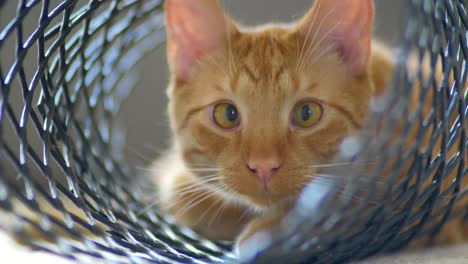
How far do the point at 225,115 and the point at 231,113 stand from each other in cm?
2

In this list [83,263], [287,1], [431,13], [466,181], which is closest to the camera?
[431,13]

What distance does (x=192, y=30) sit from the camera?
1.36 metres

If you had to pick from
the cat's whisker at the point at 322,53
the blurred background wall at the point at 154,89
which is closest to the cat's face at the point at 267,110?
the cat's whisker at the point at 322,53

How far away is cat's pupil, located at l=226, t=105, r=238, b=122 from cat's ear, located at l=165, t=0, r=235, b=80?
0.20m

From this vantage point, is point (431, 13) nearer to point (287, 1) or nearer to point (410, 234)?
point (410, 234)

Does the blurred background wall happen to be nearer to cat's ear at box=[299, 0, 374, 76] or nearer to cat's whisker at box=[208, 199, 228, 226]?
cat's whisker at box=[208, 199, 228, 226]

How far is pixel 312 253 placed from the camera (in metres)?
0.90

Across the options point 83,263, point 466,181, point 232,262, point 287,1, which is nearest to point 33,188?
point 83,263

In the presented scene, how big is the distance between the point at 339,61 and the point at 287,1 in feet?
5.02

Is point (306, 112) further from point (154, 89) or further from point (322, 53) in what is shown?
point (154, 89)

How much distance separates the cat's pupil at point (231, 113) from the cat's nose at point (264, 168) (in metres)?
0.17

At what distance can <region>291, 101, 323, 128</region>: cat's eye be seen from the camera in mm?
1177

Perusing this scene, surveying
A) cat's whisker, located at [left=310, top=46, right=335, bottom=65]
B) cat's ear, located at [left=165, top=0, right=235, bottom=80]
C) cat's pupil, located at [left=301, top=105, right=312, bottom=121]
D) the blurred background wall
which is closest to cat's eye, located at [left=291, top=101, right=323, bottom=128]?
cat's pupil, located at [left=301, top=105, right=312, bottom=121]

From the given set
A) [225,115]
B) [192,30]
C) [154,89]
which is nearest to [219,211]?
[225,115]
